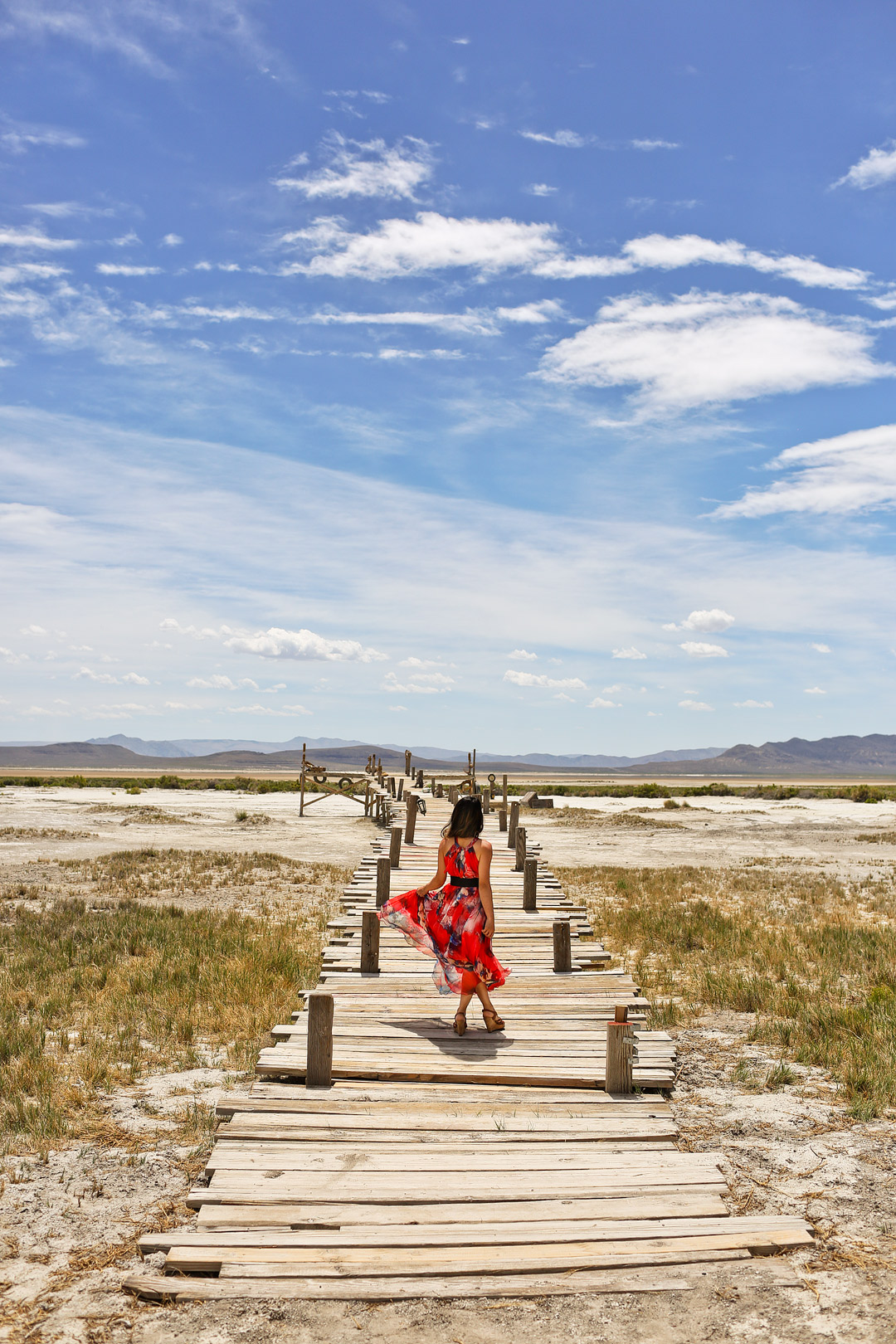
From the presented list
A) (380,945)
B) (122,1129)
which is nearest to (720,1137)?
(122,1129)

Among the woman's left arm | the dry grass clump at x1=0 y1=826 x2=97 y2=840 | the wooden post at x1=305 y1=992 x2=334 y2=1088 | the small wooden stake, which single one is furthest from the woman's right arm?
the dry grass clump at x1=0 y1=826 x2=97 y2=840

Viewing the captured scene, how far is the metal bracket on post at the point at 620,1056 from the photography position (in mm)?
6781

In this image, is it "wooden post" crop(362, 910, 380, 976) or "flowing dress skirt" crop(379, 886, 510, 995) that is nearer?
"flowing dress skirt" crop(379, 886, 510, 995)

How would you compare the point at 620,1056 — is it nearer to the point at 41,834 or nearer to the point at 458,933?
the point at 458,933

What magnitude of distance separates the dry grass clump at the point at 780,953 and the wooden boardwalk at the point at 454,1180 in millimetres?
2134

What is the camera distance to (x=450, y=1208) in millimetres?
4992

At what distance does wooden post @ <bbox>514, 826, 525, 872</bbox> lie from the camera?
51.4ft

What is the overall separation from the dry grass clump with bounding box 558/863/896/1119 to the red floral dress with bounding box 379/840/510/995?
3231mm

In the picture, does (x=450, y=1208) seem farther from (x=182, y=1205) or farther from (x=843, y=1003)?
(x=843, y=1003)

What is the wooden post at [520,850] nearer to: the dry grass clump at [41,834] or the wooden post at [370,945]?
the wooden post at [370,945]

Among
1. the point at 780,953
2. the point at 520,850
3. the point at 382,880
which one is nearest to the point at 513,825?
the point at 520,850

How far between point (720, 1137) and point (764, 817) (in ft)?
137

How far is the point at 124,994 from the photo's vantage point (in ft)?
35.7

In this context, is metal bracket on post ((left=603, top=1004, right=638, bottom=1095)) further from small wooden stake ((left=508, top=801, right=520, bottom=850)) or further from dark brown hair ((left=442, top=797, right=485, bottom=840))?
small wooden stake ((left=508, top=801, right=520, bottom=850))
